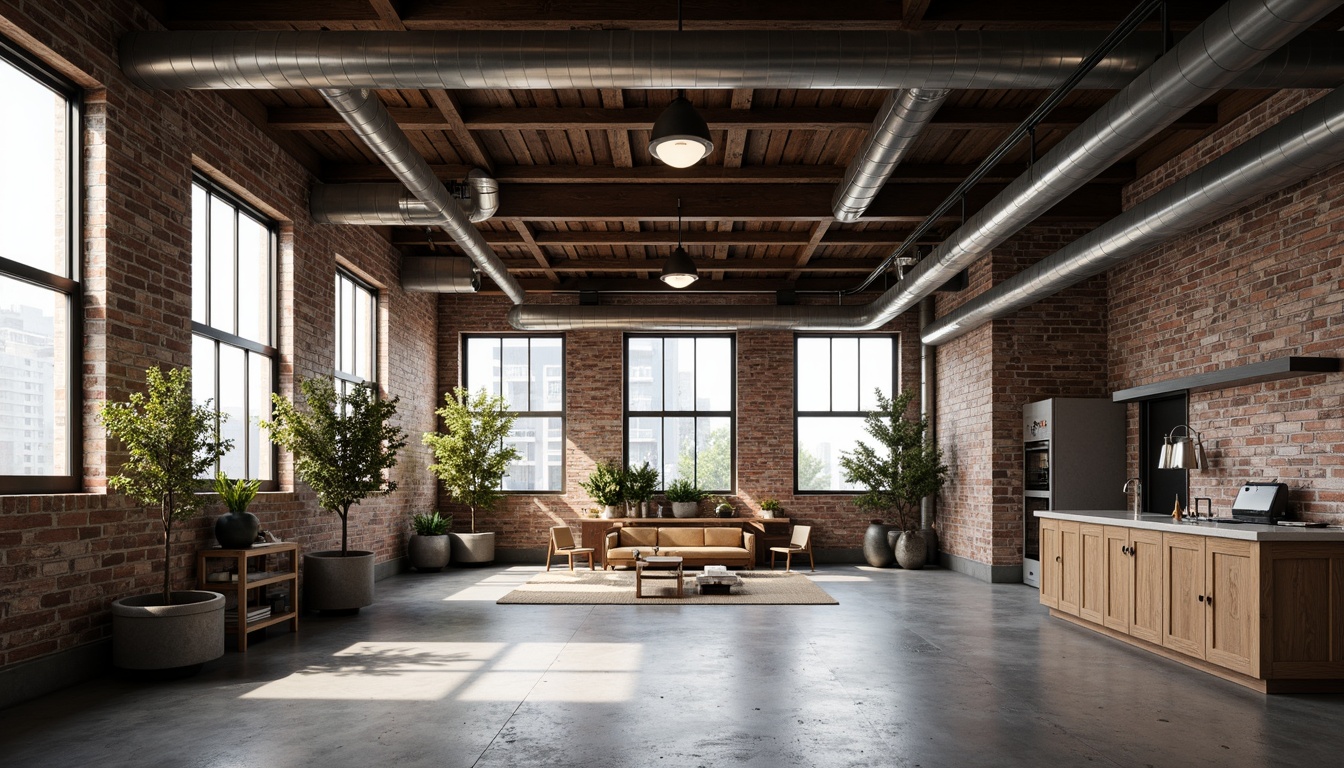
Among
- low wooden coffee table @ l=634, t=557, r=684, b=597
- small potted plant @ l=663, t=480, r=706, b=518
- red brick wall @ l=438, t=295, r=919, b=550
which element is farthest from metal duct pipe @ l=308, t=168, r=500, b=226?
A: small potted plant @ l=663, t=480, r=706, b=518

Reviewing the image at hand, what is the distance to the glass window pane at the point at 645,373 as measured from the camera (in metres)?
15.3

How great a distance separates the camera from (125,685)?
5.86 m

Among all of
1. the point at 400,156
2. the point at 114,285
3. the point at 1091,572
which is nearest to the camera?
the point at 114,285

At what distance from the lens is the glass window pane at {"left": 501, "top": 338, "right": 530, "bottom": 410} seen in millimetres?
15164

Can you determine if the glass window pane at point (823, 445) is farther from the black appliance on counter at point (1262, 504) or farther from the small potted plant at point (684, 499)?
the black appliance on counter at point (1262, 504)

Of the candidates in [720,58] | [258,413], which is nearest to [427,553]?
[258,413]

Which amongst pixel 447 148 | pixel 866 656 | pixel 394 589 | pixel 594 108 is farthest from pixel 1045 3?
pixel 394 589

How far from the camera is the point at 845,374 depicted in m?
15.3

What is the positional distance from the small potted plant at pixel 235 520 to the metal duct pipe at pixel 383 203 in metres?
3.32

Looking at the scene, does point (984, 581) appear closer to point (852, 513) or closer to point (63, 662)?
point (852, 513)

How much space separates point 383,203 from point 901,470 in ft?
27.9

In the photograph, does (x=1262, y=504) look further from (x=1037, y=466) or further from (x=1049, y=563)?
(x=1037, y=466)

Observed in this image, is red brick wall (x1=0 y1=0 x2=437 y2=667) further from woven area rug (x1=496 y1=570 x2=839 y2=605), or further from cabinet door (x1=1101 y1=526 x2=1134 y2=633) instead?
cabinet door (x1=1101 y1=526 x2=1134 y2=633)

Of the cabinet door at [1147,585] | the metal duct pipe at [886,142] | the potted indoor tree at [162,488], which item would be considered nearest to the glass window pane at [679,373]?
the metal duct pipe at [886,142]
